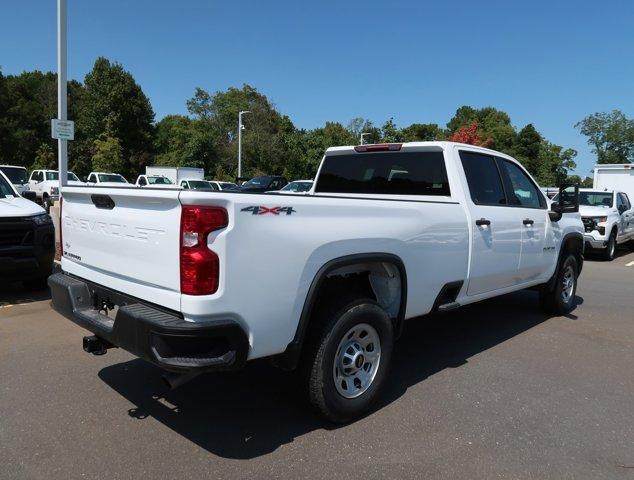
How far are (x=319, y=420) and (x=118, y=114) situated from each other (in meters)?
52.3

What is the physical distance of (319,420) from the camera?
3645 millimetres

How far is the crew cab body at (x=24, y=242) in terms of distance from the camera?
20.9ft

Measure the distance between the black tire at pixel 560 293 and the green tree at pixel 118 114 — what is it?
47.5m

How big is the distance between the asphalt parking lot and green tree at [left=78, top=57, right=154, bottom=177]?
47.9 m

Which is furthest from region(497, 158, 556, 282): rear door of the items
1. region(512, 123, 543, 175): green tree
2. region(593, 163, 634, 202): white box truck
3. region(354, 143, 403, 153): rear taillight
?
region(512, 123, 543, 175): green tree

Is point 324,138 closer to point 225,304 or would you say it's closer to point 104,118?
point 104,118

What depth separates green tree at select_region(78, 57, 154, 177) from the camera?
1973 inches

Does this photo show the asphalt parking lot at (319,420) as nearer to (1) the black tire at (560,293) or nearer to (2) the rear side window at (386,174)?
(1) the black tire at (560,293)

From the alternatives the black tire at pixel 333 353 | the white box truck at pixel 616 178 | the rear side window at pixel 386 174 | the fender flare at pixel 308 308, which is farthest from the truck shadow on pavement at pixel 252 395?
the white box truck at pixel 616 178

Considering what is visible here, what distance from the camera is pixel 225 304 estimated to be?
2809 millimetres

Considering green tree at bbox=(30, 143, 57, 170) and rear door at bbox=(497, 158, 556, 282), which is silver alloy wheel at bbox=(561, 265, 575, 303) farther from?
green tree at bbox=(30, 143, 57, 170)

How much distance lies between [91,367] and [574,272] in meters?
5.95

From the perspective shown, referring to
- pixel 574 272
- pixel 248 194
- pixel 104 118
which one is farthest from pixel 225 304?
pixel 104 118

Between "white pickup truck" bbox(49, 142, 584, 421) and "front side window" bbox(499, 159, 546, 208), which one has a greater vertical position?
"front side window" bbox(499, 159, 546, 208)
